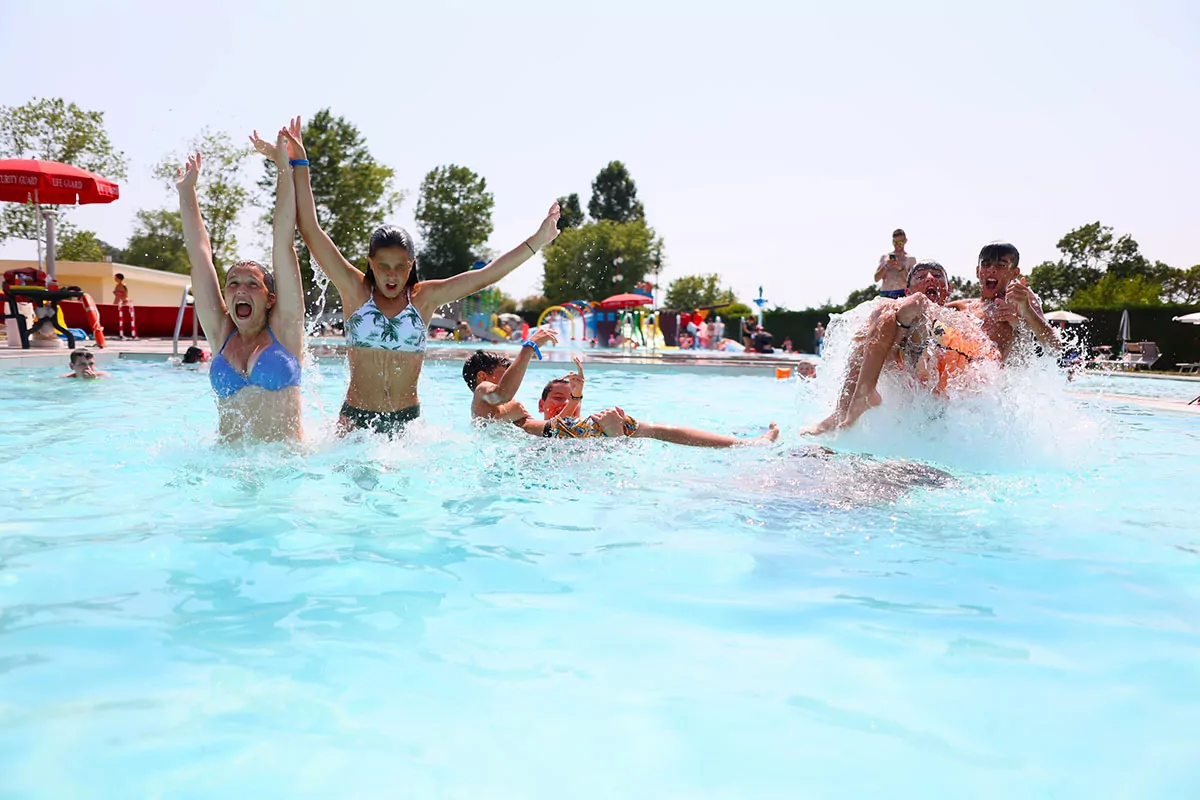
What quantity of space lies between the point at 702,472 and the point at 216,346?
2753 mm

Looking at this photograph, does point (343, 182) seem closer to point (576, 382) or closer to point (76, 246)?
point (76, 246)

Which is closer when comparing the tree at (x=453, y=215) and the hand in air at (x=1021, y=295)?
the hand in air at (x=1021, y=295)

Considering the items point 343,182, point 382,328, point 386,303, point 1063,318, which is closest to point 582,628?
point 382,328

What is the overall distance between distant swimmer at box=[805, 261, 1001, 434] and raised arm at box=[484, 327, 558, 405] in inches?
80.6

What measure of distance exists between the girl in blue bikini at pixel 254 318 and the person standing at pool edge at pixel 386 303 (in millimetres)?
196

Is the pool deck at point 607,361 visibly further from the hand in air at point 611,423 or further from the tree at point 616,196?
the tree at point 616,196

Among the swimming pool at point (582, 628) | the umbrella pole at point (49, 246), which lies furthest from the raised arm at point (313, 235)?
the umbrella pole at point (49, 246)

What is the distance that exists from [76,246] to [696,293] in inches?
2036

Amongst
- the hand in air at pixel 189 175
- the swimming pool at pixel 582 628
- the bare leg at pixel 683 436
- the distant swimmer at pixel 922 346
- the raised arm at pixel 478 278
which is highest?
the hand in air at pixel 189 175

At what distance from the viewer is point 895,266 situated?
9.95 m

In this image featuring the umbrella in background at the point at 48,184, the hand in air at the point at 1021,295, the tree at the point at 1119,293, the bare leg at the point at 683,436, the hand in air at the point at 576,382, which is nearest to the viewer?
the hand in air at the point at 1021,295

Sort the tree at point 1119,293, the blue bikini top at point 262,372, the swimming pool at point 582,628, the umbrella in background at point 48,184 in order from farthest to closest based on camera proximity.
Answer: the tree at point 1119,293
the umbrella in background at point 48,184
the blue bikini top at point 262,372
the swimming pool at point 582,628

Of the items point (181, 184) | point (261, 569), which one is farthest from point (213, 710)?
point (181, 184)

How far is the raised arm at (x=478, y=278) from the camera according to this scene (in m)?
4.33
